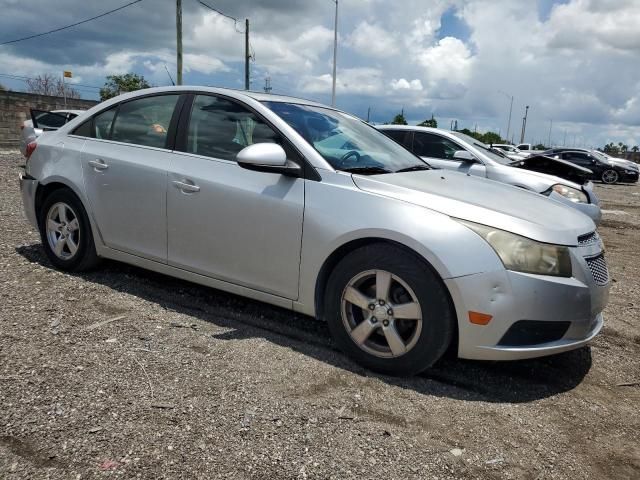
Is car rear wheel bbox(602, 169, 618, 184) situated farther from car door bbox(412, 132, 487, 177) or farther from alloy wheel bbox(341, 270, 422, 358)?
alloy wheel bbox(341, 270, 422, 358)

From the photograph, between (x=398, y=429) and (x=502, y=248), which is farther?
(x=502, y=248)

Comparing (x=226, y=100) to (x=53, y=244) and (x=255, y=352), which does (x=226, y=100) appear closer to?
(x=255, y=352)

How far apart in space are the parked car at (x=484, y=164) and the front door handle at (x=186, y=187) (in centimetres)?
490

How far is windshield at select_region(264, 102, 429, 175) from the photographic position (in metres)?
3.51

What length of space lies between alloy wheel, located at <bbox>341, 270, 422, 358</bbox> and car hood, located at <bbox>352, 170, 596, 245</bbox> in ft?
1.58

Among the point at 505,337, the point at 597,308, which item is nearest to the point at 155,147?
the point at 505,337

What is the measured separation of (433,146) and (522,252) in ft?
19.0

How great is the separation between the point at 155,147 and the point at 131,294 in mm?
1166

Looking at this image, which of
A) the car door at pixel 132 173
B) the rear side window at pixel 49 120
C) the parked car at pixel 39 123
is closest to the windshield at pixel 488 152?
the car door at pixel 132 173

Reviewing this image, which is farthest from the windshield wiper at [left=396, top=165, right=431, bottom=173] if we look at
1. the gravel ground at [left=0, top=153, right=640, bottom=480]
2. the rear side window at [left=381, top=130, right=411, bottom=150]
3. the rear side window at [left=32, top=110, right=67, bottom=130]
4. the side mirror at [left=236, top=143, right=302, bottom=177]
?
the rear side window at [left=32, top=110, right=67, bottom=130]

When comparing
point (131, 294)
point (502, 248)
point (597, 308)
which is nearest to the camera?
point (502, 248)

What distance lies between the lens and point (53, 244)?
4.70 metres

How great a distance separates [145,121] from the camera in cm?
423

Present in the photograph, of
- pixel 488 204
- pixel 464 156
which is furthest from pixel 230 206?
pixel 464 156
